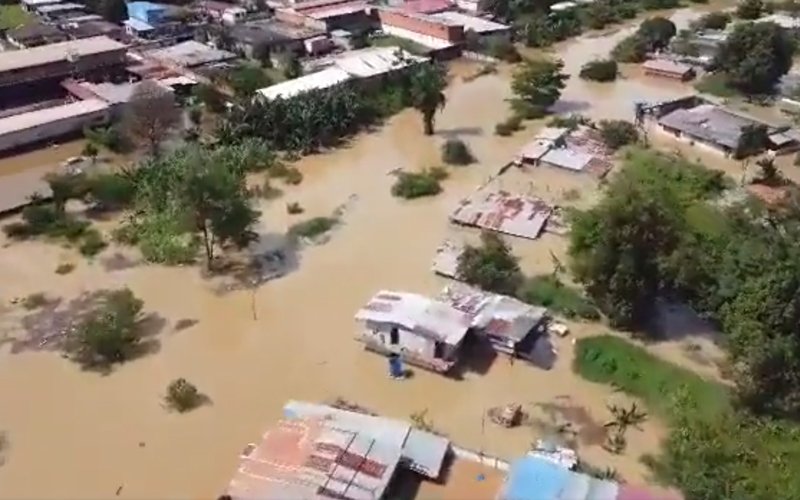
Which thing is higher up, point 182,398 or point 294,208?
point 182,398

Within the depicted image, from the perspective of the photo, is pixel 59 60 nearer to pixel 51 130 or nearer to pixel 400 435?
pixel 51 130

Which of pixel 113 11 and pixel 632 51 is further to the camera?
pixel 113 11

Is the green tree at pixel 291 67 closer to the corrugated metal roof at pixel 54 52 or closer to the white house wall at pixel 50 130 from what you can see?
the corrugated metal roof at pixel 54 52

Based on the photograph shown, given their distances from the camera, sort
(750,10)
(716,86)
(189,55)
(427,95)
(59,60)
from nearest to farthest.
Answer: (427,95) < (59,60) < (716,86) < (189,55) < (750,10)

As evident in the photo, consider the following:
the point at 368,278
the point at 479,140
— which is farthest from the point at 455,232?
the point at 479,140

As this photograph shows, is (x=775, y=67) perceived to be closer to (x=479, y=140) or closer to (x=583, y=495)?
(x=479, y=140)

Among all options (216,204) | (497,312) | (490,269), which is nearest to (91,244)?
(216,204)
